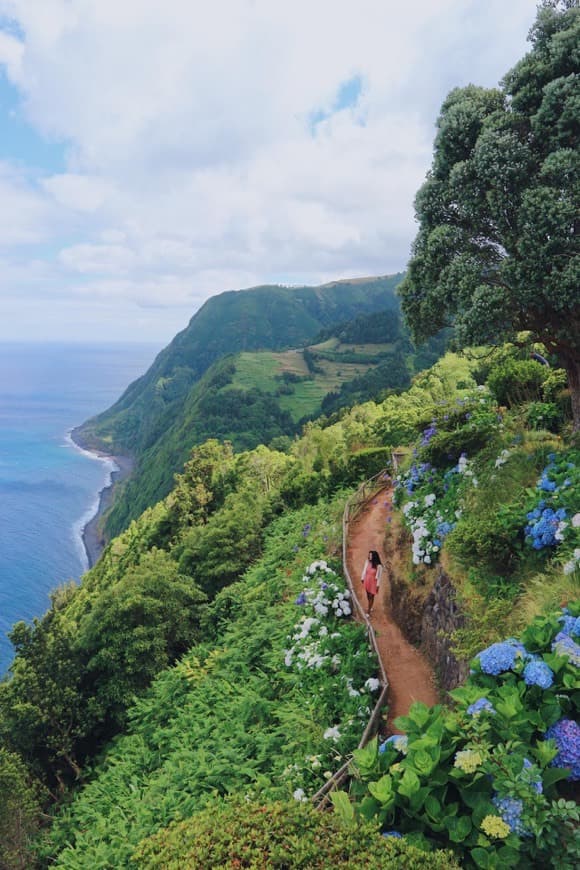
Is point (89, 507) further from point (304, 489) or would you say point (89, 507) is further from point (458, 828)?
point (458, 828)

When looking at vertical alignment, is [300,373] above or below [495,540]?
below

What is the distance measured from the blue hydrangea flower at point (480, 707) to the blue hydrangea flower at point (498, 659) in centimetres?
42

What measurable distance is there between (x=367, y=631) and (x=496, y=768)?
20.8 feet

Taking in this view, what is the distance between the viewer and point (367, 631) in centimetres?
1020

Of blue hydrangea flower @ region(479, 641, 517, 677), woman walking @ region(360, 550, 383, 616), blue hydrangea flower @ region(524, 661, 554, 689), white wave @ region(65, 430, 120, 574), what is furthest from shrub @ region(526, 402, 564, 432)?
A: white wave @ region(65, 430, 120, 574)

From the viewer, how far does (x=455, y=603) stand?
8.77m

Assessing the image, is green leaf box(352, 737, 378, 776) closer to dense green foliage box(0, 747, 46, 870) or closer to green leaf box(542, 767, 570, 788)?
green leaf box(542, 767, 570, 788)

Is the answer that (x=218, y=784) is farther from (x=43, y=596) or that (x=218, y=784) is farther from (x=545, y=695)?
(x=43, y=596)

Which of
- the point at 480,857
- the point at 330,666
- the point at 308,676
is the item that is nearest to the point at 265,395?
the point at 308,676

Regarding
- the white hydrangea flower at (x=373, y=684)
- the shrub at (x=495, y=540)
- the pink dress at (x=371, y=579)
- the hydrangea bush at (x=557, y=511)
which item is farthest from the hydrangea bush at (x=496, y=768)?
the pink dress at (x=371, y=579)

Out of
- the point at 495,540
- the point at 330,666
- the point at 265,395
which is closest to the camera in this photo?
the point at 495,540

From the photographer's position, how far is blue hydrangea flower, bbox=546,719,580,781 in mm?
4156

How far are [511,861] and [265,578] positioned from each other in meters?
14.1

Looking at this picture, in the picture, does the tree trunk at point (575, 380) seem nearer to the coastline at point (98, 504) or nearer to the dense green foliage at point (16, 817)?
the dense green foliage at point (16, 817)
